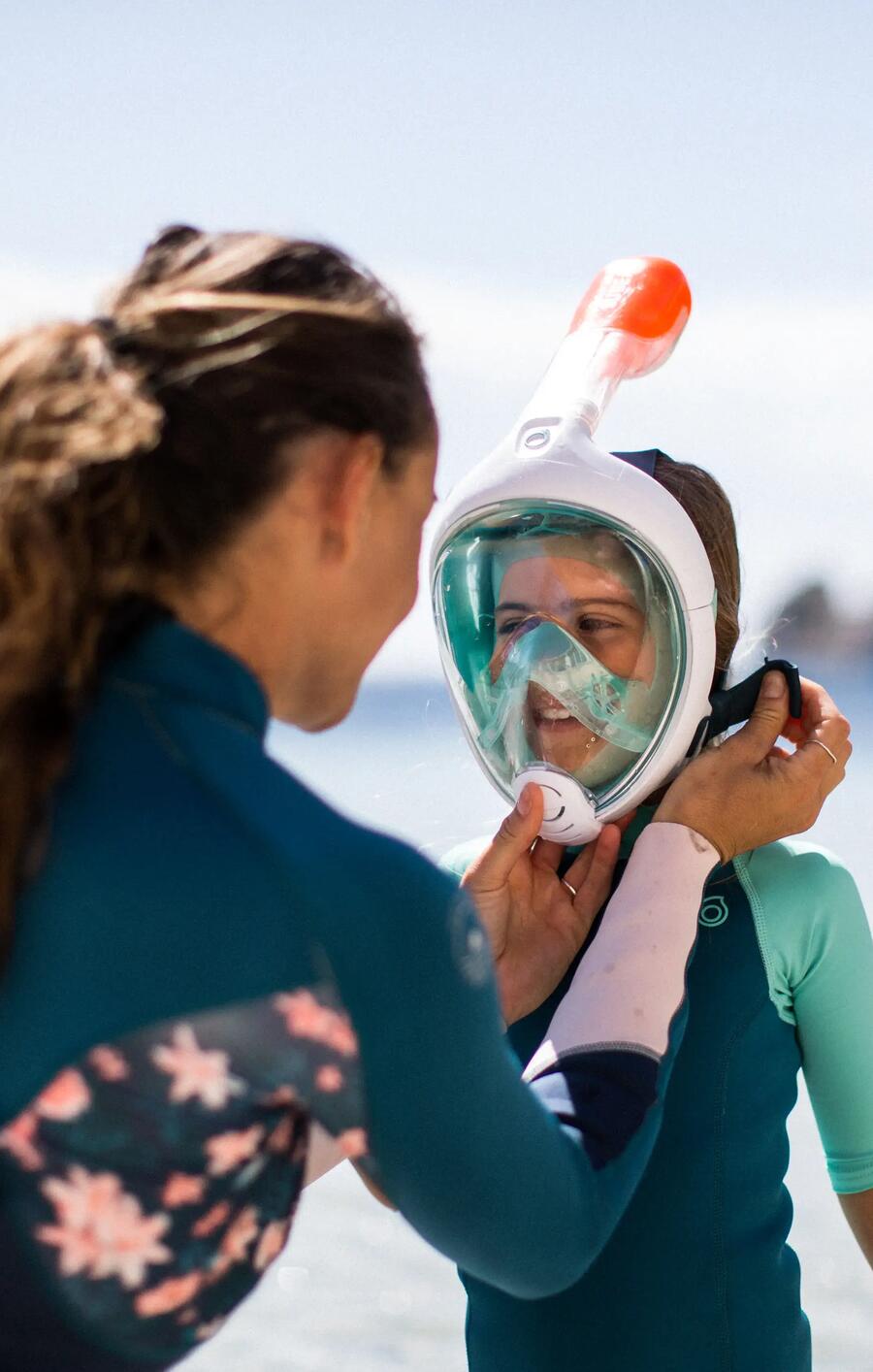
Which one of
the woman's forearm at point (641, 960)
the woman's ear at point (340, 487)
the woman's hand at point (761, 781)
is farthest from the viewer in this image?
the woman's hand at point (761, 781)

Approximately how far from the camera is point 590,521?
5.70 ft

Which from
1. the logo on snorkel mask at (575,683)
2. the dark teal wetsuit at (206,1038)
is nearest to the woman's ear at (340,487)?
the dark teal wetsuit at (206,1038)

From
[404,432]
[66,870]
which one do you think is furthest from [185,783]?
[404,432]

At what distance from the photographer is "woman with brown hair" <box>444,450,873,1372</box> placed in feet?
5.36

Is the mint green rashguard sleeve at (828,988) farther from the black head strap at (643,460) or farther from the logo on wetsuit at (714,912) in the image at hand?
the black head strap at (643,460)

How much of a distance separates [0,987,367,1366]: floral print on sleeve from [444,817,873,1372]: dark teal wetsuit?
730mm

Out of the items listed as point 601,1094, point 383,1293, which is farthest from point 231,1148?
point 383,1293

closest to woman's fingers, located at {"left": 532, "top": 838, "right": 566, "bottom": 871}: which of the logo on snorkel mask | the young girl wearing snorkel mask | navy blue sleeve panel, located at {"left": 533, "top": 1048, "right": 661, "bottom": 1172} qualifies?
the young girl wearing snorkel mask

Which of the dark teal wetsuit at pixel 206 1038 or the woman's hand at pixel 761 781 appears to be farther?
the woman's hand at pixel 761 781

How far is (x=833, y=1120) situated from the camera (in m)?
1.71

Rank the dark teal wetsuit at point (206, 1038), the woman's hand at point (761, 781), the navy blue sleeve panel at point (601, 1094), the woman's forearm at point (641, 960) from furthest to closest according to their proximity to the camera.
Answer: the woman's hand at point (761, 781)
the woman's forearm at point (641, 960)
the navy blue sleeve panel at point (601, 1094)
the dark teal wetsuit at point (206, 1038)

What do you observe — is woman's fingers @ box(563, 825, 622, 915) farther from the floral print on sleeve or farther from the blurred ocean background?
the blurred ocean background

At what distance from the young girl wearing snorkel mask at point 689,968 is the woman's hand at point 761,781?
2.1 inches

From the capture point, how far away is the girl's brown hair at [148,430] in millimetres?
952
